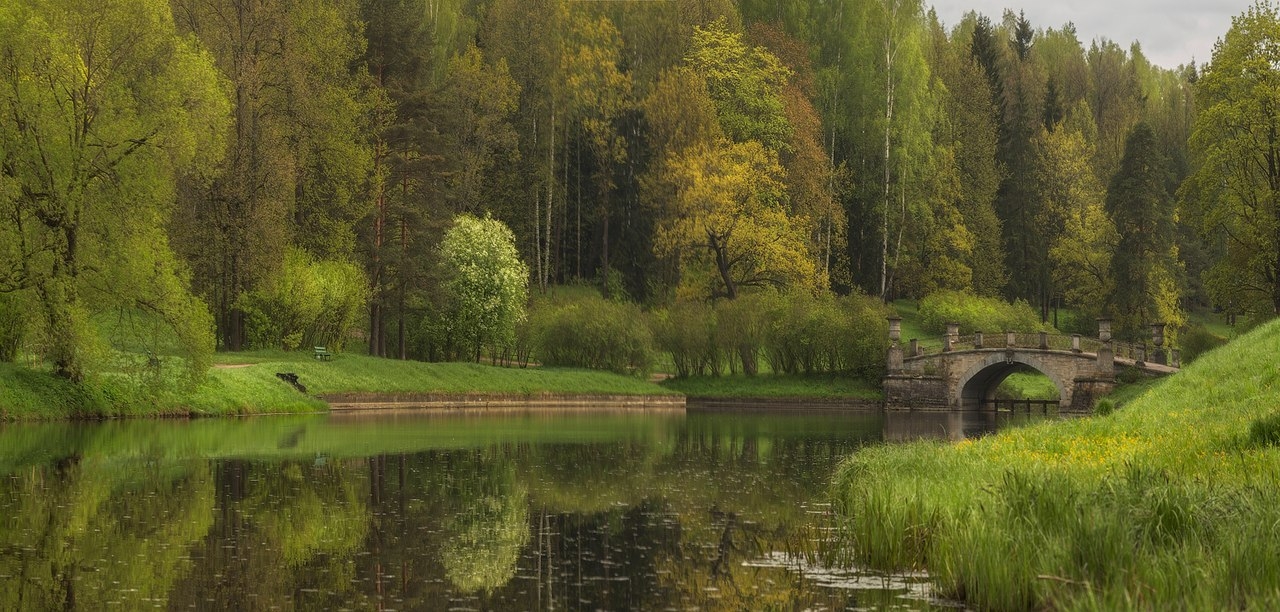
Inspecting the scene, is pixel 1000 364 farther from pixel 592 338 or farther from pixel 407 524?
pixel 407 524

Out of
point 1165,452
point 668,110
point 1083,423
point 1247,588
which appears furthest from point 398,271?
point 1247,588

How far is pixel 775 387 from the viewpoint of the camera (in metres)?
79.4

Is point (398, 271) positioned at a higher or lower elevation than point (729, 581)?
higher

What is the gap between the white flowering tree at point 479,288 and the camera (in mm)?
72250

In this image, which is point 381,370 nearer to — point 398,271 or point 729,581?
point 398,271

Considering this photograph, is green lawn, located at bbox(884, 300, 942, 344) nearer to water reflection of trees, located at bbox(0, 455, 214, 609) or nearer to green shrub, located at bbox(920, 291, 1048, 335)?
green shrub, located at bbox(920, 291, 1048, 335)

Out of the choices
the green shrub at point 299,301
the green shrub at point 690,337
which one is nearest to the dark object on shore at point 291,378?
the green shrub at point 299,301

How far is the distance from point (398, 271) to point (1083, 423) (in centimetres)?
4292

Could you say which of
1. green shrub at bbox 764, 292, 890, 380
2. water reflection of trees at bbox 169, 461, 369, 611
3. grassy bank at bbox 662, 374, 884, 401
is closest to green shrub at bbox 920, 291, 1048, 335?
green shrub at bbox 764, 292, 890, 380

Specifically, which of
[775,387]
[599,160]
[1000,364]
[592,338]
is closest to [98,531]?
[592,338]

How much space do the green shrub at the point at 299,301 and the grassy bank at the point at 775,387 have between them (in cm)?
2193

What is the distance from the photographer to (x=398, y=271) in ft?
227

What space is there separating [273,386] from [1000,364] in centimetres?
4210

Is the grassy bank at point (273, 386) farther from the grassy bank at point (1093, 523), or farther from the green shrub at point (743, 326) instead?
the grassy bank at point (1093, 523)
